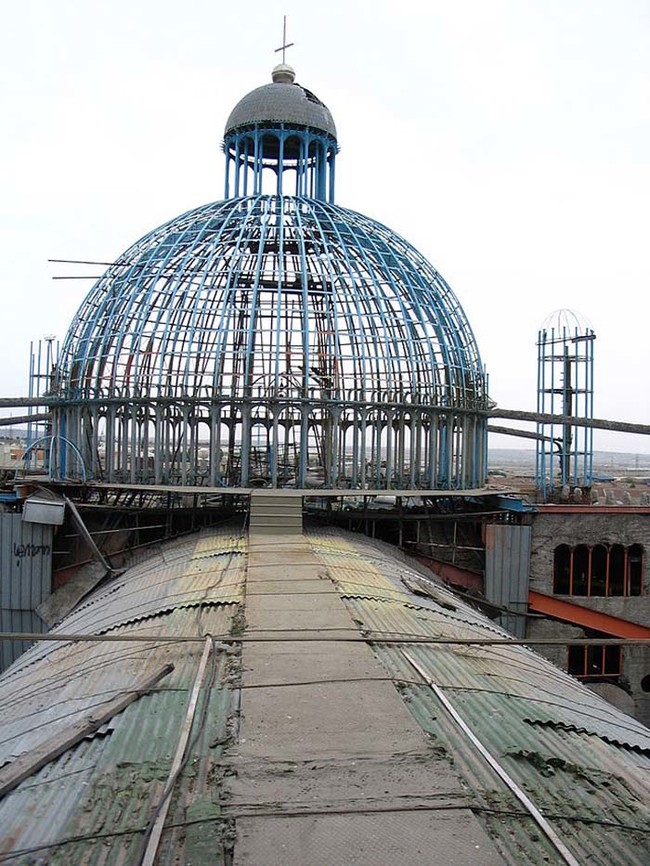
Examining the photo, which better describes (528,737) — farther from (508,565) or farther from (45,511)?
(45,511)

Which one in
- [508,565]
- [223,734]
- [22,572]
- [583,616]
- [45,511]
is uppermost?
[45,511]

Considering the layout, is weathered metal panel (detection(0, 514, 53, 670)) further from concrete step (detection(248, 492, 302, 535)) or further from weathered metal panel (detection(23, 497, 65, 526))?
concrete step (detection(248, 492, 302, 535))

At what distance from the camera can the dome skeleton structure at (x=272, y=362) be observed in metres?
19.8

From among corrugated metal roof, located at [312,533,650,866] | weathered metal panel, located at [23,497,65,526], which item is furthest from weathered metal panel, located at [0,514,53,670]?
corrugated metal roof, located at [312,533,650,866]

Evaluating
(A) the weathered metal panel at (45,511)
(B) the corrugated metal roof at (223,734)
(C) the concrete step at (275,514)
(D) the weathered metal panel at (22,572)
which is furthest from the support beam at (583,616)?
(D) the weathered metal panel at (22,572)

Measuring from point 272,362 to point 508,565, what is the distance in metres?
7.92

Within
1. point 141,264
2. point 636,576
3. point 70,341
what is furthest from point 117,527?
point 636,576

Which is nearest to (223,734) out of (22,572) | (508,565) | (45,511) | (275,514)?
(275,514)

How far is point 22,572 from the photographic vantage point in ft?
64.8

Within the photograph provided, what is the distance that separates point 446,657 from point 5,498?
1465 centimetres

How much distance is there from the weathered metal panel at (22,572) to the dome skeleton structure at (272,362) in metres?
2.17

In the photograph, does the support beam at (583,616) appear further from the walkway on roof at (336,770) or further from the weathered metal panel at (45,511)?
the walkway on roof at (336,770)

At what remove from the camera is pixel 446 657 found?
8758mm

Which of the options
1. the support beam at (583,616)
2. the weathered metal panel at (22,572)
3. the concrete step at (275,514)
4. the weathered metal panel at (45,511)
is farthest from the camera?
the support beam at (583,616)
